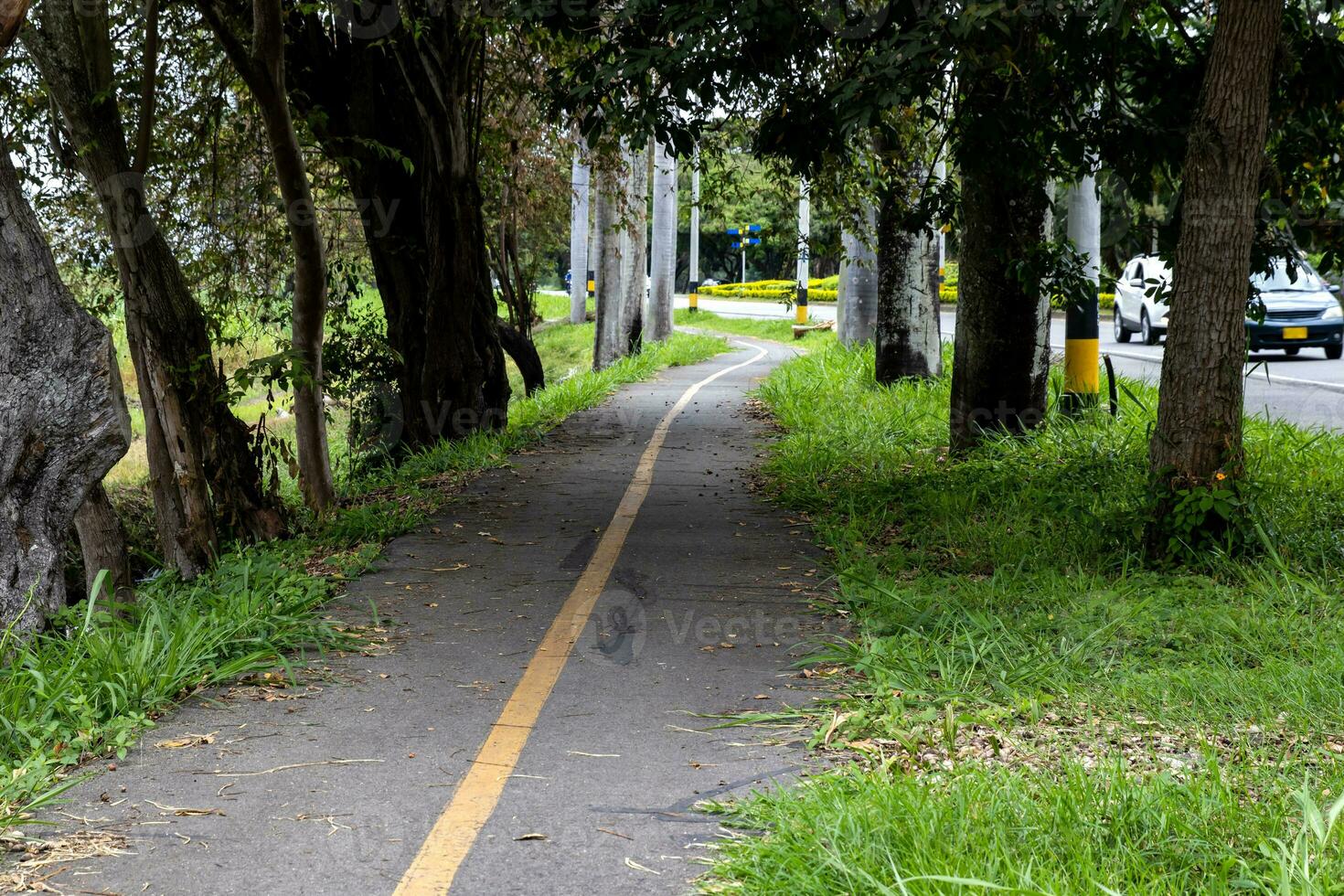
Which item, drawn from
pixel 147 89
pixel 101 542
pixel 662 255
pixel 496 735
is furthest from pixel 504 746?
pixel 662 255

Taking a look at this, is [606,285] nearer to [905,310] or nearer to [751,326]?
[905,310]

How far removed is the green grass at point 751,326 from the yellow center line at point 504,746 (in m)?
23.7

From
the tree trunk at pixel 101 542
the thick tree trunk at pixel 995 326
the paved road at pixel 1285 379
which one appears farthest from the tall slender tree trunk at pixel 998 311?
the tree trunk at pixel 101 542

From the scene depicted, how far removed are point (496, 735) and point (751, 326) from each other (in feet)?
123

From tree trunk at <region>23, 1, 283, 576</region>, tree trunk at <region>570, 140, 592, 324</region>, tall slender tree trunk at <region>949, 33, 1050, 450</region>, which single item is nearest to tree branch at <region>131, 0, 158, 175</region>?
tree trunk at <region>23, 1, 283, 576</region>

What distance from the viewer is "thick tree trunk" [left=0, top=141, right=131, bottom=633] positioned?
17.9 ft

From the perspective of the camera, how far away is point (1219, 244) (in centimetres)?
706

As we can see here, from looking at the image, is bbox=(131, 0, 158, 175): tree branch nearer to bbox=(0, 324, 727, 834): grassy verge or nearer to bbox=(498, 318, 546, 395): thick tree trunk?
bbox=(0, 324, 727, 834): grassy verge

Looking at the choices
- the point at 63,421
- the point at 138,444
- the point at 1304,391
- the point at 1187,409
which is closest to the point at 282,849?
the point at 63,421

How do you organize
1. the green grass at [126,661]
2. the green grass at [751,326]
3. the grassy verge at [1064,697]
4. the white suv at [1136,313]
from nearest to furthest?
the grassy verge at [1064,697], the green grass at [126,661], the white suv at [1136,313], the green grass at [751,326]

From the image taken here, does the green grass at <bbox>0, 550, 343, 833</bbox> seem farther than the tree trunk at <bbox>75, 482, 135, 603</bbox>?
No

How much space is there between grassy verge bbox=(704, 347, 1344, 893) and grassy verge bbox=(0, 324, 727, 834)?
7.82ft

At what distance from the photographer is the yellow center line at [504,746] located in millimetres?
3799

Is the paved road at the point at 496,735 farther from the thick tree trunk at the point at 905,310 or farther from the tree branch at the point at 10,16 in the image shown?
the thick tree trunk at the point at 905,310
